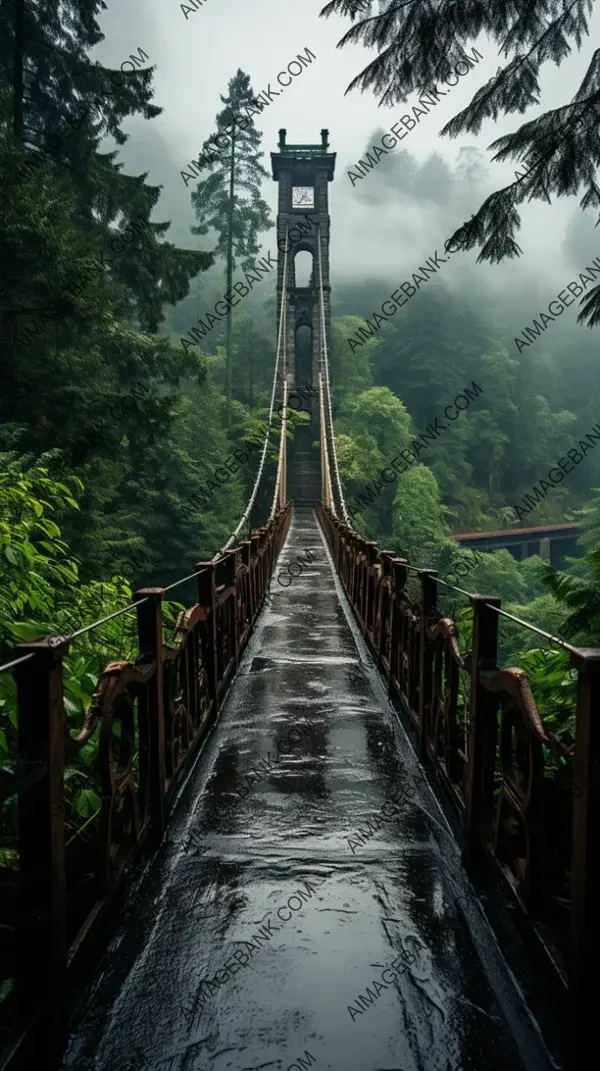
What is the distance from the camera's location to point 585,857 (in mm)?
1204

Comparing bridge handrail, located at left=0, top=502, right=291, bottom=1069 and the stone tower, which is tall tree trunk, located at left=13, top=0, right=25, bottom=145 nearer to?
bridge handrail, located at left=0, top=502, right=291, bottom=1069

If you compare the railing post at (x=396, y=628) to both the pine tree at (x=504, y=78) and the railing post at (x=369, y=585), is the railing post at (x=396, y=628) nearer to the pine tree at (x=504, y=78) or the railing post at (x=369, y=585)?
the railing post at (x=369, y=585)

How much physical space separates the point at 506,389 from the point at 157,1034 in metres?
45.1

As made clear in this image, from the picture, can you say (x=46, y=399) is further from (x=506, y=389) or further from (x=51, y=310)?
(x=506, y=389)

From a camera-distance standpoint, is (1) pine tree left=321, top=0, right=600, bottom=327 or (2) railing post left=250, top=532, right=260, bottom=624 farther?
(2) railing post left=250, top=532, right=260, bottom=624

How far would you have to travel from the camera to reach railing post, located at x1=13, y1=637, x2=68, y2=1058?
128 centimetres

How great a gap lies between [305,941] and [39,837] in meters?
0.83

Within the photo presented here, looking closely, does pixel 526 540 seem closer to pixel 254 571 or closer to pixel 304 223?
pixel 304 223

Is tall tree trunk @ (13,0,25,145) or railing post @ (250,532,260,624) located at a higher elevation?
tall tree trunk @ (13,0,25,145)

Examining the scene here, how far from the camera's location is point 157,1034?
1.41 metres

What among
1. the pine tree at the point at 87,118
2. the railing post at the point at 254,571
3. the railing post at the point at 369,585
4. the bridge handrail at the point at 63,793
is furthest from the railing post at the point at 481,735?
the pine tree at the point at 87,118

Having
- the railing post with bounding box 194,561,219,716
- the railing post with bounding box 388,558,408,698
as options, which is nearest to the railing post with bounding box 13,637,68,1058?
the railing post with bounding box 194,561,219,716

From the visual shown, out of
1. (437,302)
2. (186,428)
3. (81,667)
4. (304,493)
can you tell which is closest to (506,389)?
(437,302)

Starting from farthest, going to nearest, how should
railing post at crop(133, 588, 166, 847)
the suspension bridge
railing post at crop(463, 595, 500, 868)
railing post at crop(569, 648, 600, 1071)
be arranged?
railing post at crop(133, 588, 166, 847)
railing post at crop(463, 595, 500, 868)
the suspension bridge
railing post at crop(569, 648, 600, 1071)
